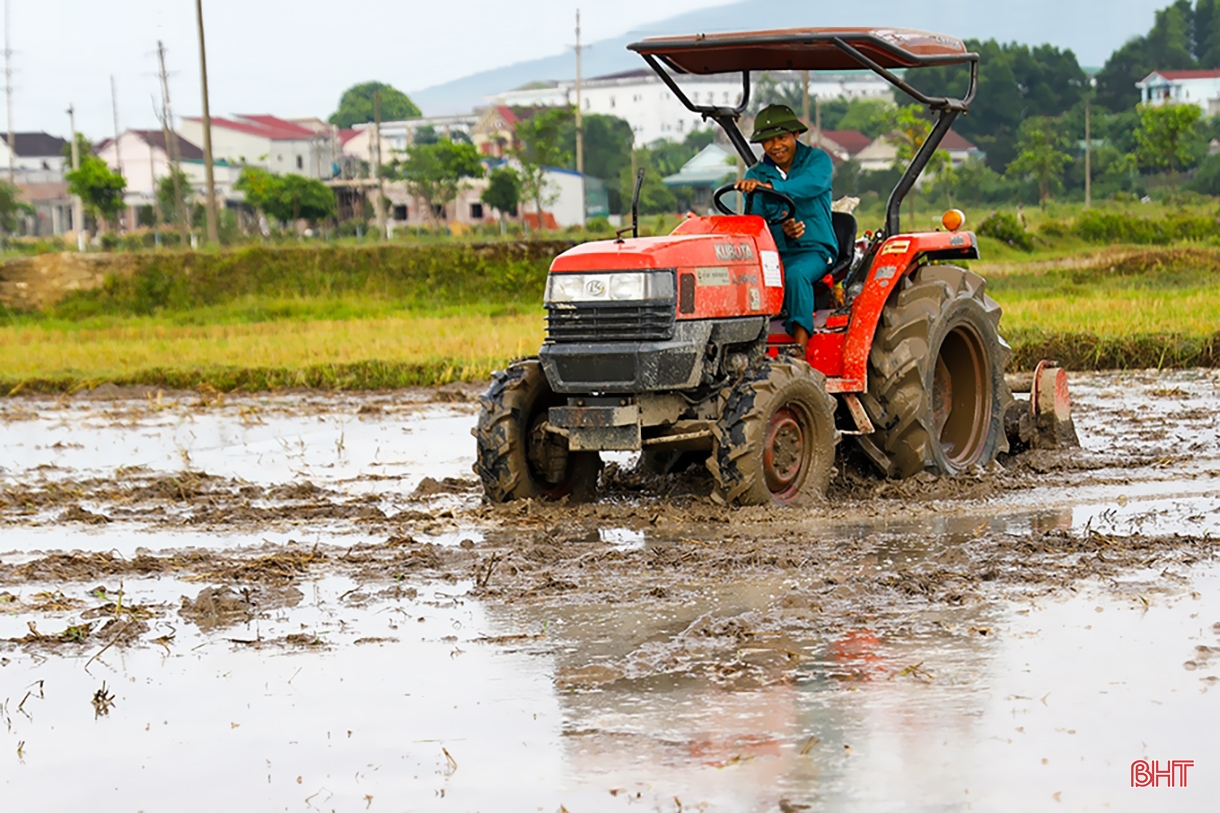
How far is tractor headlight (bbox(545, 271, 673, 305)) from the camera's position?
8.49 m

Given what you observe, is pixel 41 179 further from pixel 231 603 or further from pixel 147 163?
pixel 231 603

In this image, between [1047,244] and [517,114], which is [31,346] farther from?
[517,114]

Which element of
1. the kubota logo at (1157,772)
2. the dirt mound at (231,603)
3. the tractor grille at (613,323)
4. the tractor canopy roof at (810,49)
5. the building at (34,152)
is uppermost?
the building at (34,152)

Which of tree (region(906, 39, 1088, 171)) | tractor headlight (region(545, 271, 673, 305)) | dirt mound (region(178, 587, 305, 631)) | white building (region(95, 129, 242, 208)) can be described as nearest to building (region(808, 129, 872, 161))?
tree (region(906, 39, 1088, 171))

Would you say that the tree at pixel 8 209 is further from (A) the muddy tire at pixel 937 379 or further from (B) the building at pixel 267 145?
(A) the muddy tire at pixel 937 379

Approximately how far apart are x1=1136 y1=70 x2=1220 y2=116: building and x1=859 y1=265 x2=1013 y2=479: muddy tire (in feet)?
356

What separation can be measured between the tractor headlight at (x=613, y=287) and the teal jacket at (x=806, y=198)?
104cm

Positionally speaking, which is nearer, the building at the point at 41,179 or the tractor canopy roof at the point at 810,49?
the tractor canopy roof at the point at 810,49

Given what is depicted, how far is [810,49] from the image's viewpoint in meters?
9.03

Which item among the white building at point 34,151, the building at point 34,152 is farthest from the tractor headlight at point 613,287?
the white building at point 34,151

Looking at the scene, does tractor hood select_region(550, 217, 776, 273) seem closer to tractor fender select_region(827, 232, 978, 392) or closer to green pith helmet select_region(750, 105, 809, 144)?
green pith helmet select_region(750, 105, 809, 144)

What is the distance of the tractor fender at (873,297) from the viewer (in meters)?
9.28

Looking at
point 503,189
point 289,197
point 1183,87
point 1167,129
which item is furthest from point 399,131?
point 1167,129

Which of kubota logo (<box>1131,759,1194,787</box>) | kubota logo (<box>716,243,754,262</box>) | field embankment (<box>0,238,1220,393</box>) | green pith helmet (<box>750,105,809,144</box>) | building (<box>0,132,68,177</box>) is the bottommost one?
kubota logo (<box>1131,759,1194,787</box>)
